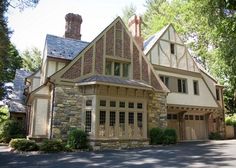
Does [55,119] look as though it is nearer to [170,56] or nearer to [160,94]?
[160,94]

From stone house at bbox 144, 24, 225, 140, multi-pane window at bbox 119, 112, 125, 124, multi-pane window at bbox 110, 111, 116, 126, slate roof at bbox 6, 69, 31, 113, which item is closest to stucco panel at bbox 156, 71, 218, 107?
stone house at bbox 144, 24, 225, 140

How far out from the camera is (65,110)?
14125 mm

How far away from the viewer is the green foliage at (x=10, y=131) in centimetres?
2020

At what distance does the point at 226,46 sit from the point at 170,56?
4.72 metres

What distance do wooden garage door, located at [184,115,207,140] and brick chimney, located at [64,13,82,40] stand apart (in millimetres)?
11962

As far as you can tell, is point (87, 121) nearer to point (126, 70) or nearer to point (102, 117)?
point (102, 117)

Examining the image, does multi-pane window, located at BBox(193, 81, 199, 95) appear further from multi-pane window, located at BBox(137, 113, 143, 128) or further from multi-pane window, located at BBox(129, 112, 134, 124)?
multi-pane window, located at BBox(129, 112, 134, 124)

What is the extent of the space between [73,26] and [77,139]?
12.1 m

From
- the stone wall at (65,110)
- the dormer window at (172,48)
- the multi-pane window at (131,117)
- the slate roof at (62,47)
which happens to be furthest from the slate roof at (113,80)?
the dormer window at (172,48)

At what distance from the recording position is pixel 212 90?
936 inches

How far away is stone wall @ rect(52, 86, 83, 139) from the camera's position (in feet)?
45.1

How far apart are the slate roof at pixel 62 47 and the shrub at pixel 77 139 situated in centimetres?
571

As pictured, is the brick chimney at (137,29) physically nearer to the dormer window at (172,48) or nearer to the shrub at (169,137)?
the dormer window at (172,48)

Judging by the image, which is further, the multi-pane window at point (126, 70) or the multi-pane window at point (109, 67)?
the multi-pane window at point (126, 70)
